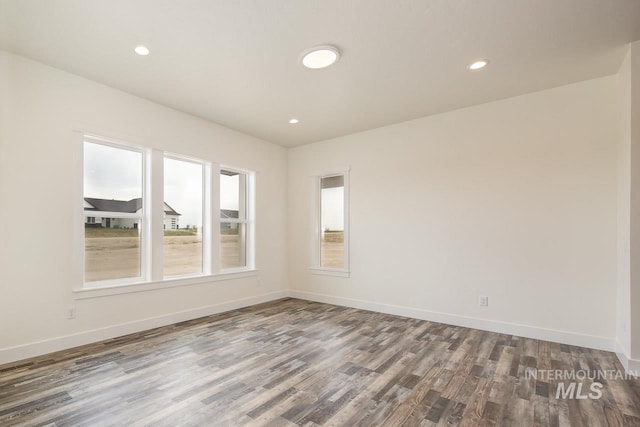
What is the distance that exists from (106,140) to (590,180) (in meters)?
5.58

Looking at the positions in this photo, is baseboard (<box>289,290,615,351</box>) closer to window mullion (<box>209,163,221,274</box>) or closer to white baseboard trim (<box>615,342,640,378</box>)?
white baseboard trim (<box>615,342,640,378</box>)

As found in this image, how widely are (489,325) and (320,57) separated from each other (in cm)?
377

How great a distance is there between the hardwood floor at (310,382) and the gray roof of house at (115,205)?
60.4 inches

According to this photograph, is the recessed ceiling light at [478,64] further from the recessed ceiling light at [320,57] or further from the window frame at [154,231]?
the window frame at [154,231]

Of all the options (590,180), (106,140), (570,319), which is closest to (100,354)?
(106,140)

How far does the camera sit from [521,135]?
372cm

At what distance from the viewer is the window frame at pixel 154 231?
130 inches

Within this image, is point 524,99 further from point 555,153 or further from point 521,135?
point 555,153

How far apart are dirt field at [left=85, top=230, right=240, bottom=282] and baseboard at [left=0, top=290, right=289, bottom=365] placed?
59 cm

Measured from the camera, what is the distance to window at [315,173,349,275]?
5285mm

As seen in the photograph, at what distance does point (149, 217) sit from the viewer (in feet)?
12.9

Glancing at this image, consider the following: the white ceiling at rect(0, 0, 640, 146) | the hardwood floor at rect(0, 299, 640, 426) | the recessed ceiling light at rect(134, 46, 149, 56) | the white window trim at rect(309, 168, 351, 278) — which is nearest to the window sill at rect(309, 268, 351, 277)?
the white window trim at rect(309, 168, 351, 278)

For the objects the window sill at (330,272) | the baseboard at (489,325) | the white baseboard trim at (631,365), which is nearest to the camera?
the white baseboard trim at (631,365)

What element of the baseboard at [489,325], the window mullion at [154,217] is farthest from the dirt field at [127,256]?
the baseboard at [489,325]
